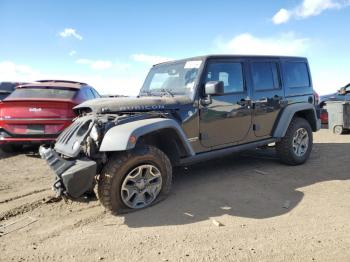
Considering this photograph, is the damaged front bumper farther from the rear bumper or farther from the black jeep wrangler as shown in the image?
the rear bumper

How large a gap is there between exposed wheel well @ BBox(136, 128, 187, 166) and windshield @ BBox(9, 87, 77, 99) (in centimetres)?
313

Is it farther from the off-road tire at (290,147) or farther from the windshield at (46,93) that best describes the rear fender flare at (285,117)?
the windshield at (46,93)

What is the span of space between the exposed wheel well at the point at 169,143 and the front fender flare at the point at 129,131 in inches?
7.6

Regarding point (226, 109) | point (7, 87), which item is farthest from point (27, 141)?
point (7, 87)

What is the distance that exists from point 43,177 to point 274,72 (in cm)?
424

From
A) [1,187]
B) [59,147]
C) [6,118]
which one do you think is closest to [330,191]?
[59,147]

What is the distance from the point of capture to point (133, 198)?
4.11 m


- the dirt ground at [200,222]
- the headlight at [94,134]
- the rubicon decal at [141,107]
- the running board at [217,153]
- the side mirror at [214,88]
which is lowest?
the dirt ground at [200,222]

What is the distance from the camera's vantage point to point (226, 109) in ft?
16.9

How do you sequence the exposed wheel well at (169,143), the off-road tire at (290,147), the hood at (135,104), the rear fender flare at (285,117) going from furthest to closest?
the off-road tire at (290,147) < the rear fender flare at (285,117) < the exposed wheel well at (169,143) < the hood at (135,104)

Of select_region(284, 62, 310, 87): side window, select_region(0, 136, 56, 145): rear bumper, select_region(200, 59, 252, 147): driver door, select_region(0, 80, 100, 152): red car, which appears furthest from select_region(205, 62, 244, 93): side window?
select_region(0, 136, 56, 145): rear bumper

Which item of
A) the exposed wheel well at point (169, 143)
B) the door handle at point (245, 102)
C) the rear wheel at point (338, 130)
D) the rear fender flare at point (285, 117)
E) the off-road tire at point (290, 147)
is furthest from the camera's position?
the rear wheel at point (338, 130)

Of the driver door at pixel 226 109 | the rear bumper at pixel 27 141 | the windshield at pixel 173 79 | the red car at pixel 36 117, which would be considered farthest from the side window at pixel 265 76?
the rear bumper at pixel 27 141

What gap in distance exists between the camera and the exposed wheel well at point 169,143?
176 inches
